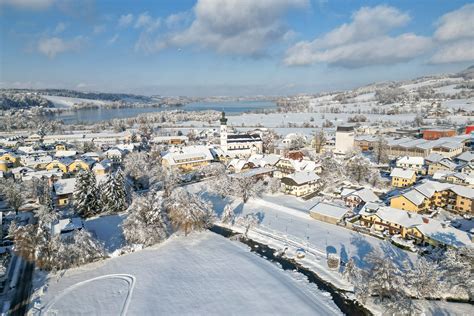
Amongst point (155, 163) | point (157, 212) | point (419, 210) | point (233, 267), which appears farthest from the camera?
point (155, 163)

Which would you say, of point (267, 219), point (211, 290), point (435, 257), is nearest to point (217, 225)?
point (267, 219)

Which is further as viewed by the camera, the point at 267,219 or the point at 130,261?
the point at 267,219

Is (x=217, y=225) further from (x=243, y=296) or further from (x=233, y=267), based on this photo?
(x=243, y=296)

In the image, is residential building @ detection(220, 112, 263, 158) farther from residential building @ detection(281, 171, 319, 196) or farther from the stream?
the stream

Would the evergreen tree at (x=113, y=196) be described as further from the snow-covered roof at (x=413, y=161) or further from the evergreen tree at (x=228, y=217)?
the snow-covered roof at (x=413, y=161)

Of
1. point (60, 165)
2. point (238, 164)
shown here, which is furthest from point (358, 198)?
point (60, 165)

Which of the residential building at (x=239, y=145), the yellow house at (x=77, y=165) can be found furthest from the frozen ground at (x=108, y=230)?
the residential building at (x=239, y=145)
